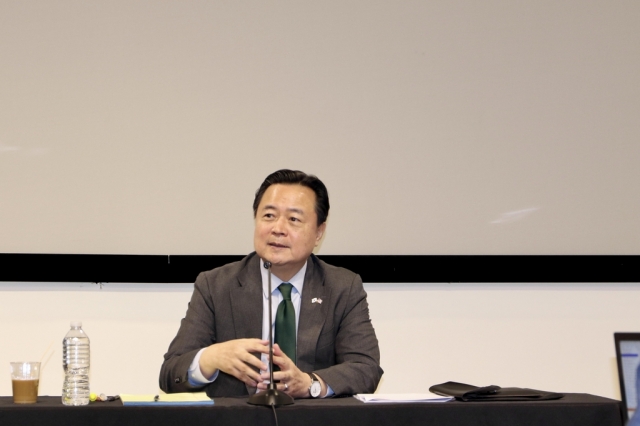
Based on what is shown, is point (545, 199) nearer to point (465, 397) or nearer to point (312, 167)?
point (312, 167)

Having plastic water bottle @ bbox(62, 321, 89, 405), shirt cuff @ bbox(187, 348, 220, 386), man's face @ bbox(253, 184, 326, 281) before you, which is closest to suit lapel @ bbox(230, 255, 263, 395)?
man's face @ bbox(253, 184, 326, 281)

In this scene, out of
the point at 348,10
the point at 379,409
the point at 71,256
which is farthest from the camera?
the point at 348,10

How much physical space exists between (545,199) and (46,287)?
226 centimetres

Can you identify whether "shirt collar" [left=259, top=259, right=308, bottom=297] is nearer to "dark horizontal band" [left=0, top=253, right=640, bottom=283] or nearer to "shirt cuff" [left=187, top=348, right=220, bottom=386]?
"shirt cuff" [left=187, top=348, right=220, bottom=386]

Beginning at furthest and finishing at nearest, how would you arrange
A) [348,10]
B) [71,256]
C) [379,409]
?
[348,10]
[71,256]
[379,409]

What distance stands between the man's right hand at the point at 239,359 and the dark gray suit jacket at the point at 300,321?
0.60ft

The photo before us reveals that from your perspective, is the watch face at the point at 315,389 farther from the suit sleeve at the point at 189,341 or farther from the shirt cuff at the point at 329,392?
the suit sleeve at the point at 189,341

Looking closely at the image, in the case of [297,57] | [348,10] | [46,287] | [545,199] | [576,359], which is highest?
[348,10]

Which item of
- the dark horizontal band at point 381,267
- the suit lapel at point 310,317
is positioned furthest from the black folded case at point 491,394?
the dark horizontal band at point 381,267

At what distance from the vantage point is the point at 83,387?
1934mm

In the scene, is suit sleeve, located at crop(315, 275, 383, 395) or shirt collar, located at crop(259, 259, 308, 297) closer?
suit sleeve, located at crop(315, 275, 383, 395)

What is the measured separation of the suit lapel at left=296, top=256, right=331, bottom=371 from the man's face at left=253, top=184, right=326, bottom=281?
0.11 metres

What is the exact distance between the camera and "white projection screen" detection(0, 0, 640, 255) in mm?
3248

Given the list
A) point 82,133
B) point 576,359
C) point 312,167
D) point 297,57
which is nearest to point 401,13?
point 297,57
